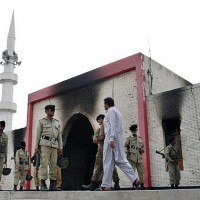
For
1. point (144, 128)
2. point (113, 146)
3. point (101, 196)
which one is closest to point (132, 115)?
point (144, 128)

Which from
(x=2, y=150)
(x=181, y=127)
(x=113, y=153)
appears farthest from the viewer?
(x=181, y=127)

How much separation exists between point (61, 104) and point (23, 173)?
3.04 m

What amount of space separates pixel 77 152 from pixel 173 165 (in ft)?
17.7

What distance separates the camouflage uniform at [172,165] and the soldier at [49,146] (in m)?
3.25

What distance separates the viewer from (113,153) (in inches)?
194

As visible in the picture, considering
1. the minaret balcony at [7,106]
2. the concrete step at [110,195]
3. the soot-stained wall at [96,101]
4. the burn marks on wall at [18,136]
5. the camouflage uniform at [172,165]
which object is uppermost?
the minaret balcony at [7,106]

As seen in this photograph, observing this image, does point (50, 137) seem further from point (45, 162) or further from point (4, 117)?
point (4, 117)

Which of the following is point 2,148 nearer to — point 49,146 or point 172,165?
point 49,146

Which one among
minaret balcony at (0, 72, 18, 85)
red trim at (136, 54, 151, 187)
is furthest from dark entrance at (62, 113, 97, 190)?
minaret balcony at (0, 72, 18, 85)

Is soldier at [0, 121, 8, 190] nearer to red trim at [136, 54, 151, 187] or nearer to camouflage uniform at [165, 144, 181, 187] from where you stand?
red trim at [136, 54, 151, 187]

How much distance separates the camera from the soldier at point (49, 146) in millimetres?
5473

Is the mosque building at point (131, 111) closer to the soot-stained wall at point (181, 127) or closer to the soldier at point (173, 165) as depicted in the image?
the soot-stained wall at point (181, 127)

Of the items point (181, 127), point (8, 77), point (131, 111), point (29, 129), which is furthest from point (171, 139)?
point (8, 77)

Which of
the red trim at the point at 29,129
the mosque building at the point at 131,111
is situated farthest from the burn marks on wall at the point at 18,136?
the red trim at the point at 29,129
